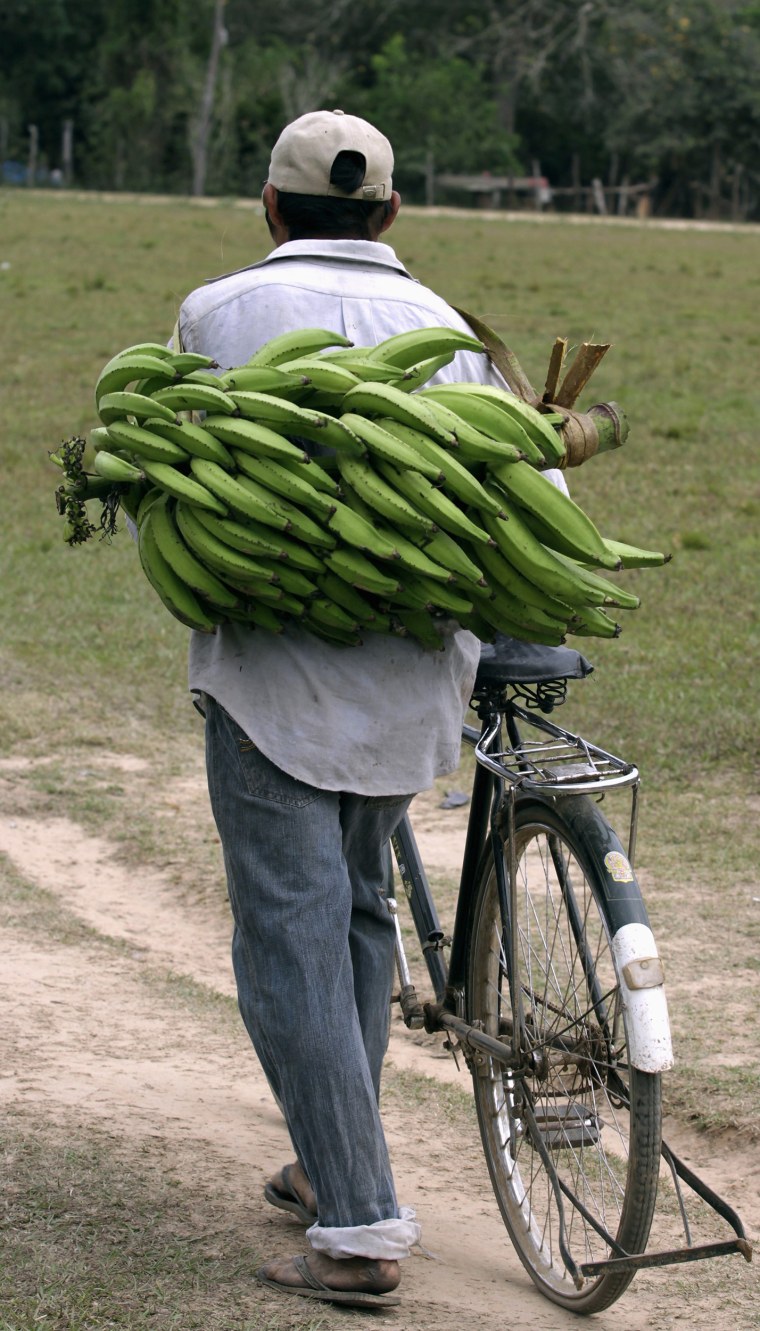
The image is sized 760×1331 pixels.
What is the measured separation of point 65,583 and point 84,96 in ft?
141

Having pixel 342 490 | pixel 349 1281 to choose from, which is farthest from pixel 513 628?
pixel 349 1281

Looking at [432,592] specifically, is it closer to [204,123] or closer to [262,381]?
[262,381]

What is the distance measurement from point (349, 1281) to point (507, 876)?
2.39ft

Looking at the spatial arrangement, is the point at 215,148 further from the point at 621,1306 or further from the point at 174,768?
the point at 621,1306

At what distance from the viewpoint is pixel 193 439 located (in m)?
2.54

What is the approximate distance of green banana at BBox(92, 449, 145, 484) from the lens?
8.38 ft

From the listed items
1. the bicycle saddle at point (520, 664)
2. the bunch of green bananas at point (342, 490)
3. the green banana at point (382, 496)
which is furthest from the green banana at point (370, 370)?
the bicycle saddle at point (520, 664)

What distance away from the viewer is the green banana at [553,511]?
2580mm

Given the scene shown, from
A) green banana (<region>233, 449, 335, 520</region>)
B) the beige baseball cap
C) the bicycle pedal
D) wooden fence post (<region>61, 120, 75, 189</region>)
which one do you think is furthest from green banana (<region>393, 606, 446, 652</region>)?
wooden fence post (<region>61, 120, 75, 189</region>)

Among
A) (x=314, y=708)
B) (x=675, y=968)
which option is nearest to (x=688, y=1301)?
(x=314, y=708)

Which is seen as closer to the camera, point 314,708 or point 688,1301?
point 314,708

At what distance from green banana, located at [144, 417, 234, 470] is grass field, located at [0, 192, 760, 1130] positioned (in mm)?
677

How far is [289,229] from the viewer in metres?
2.80

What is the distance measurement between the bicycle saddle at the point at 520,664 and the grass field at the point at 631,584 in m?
0.58
